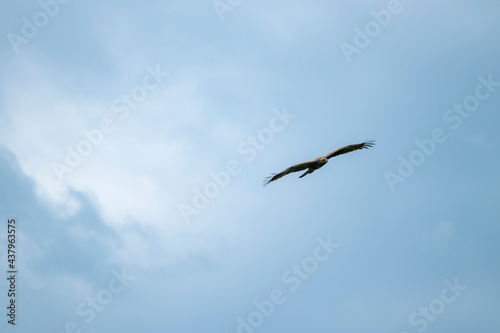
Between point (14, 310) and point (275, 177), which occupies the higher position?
point (14, 310)

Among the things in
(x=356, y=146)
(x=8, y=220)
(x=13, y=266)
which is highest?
(x=8, y=220)

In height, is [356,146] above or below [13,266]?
below

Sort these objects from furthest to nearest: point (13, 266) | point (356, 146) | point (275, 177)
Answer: point (13, 266), point (356, 146), point (275, 177)

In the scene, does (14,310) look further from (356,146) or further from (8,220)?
(356,146)

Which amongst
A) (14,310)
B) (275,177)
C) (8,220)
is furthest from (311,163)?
(14,310)

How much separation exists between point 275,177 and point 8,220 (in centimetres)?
2751

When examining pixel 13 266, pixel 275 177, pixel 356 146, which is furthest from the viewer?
pixel 13 266

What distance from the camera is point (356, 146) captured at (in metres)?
29.8

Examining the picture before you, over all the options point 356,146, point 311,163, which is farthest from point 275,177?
point 356,146

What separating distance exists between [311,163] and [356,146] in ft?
13.0

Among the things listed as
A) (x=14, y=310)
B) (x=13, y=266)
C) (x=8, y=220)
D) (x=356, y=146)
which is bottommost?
(x=356, y=146)

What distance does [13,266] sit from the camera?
38375 mm

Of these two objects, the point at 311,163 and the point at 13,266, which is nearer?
the point at 311,163

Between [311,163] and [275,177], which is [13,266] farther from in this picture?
[311,163]
